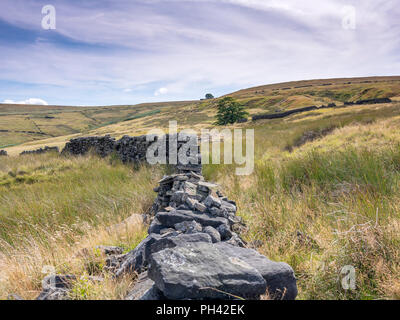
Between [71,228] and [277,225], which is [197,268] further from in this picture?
[71,228]

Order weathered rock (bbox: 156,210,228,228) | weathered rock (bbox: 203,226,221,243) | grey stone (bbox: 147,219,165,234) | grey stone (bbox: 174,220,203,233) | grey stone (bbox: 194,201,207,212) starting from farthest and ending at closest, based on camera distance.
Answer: grey stone (bbox: 194,201,207,212) < grey stone (bbox: 147,219,165,234) < weathered rock (bbox: 156,210,228,228) < grey stone (bbox: 174,220,203,233) < weathered rock (bbox: 203,226,221,243)

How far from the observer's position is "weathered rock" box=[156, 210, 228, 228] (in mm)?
3428

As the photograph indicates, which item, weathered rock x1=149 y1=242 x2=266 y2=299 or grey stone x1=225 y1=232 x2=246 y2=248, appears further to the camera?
grey stone x1=225 y1=232 x2=246 y2=248

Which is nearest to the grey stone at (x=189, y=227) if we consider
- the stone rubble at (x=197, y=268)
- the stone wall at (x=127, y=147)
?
the stone rubble at (x=197, y=268)

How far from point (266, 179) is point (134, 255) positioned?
433 cm

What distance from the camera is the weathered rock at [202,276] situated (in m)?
1.82

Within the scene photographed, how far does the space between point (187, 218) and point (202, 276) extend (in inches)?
63.5

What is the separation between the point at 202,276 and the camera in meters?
1.92

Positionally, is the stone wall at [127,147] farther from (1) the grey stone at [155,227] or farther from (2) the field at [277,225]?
(1) the grey stone at [155,227]

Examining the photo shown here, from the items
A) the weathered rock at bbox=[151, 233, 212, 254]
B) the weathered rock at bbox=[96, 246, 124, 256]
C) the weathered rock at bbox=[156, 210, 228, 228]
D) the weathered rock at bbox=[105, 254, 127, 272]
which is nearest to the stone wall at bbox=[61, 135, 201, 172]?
the weathered rock at bbox=[156, 210, 228, 228]

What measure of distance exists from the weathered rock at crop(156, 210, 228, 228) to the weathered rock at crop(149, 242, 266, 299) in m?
1.24

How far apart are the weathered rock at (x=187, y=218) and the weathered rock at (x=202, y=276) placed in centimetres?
124

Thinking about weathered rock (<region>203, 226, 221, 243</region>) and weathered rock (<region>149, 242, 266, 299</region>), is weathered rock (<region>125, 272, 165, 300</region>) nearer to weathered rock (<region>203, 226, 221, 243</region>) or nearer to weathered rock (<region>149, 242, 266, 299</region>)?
weathered rock (<region>149, 242, 266, 299</region>)
